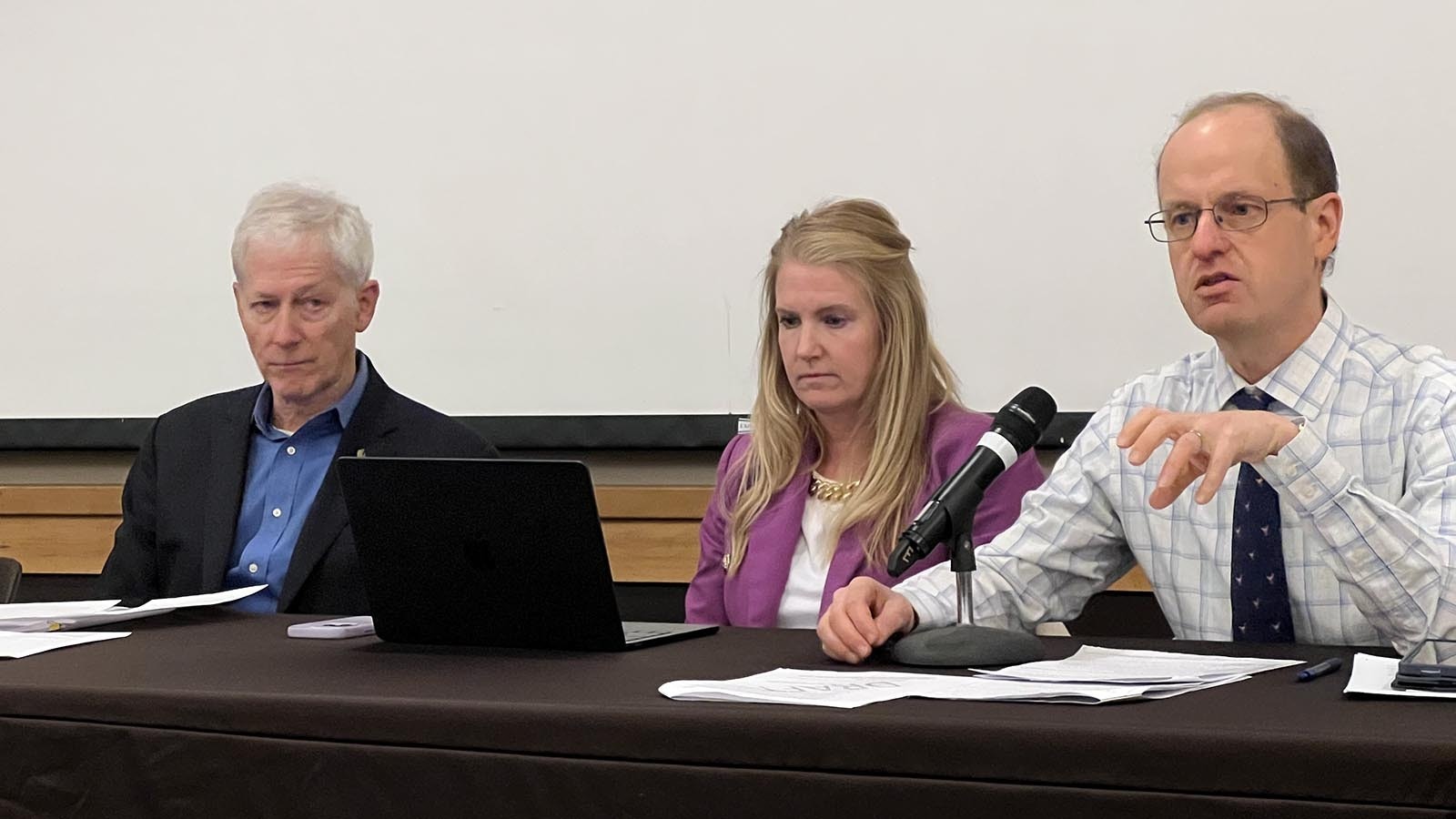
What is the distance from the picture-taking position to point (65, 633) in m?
1.91

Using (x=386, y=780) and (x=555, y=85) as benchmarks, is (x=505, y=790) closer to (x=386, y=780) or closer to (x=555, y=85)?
(x=386, y=780)

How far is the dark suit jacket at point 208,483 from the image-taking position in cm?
253

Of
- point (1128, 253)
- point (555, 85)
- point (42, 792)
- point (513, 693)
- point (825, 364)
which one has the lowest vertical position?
point (42, 792)

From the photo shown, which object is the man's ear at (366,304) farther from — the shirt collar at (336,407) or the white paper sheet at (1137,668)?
the white paper sheet at (1137,668)

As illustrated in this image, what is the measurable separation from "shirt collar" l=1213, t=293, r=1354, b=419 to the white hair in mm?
1549

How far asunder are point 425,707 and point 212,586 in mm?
1321

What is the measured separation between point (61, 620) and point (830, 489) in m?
1.08

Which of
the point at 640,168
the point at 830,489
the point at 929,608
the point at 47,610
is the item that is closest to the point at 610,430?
the point at 640,168

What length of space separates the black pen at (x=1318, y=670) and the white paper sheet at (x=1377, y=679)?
15 mm

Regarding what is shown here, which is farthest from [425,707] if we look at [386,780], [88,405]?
[88,405]

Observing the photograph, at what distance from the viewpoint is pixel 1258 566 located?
181 centimetres

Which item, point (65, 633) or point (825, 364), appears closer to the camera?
point (65, 633)

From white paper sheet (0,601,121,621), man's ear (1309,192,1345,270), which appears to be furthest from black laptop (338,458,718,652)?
man's ear (1309,192,1345,270)

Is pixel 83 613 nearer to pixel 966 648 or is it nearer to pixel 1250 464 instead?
pixel 966 648
